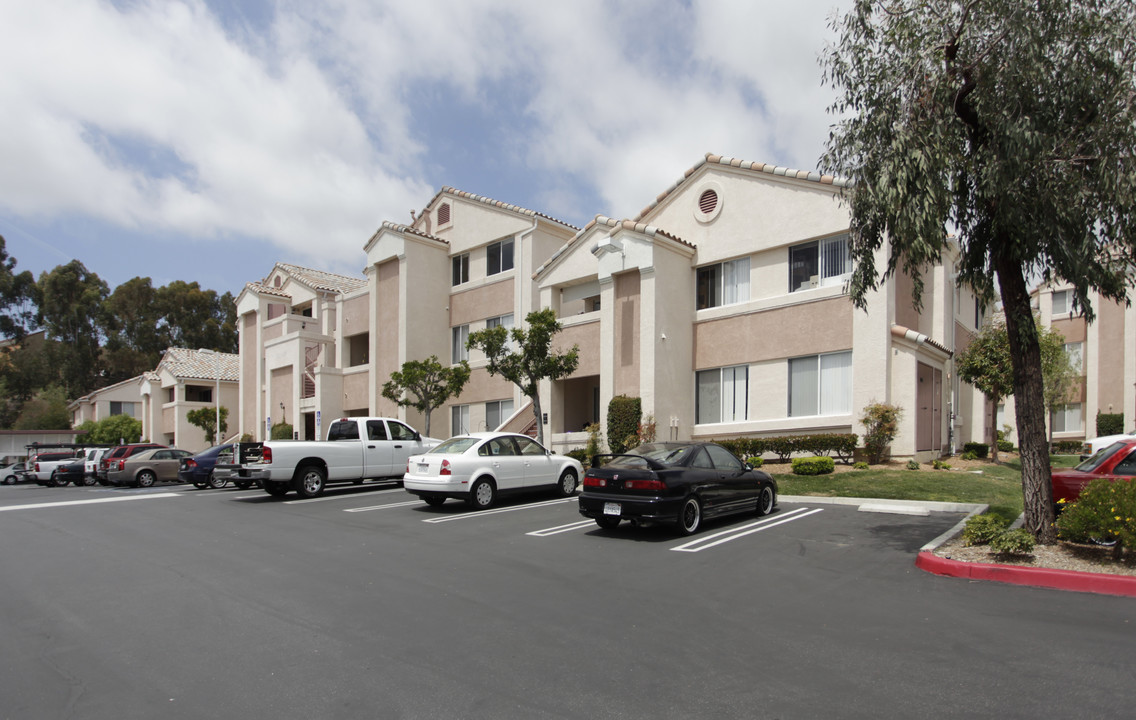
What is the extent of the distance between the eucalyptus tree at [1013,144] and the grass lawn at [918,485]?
512 centimetres

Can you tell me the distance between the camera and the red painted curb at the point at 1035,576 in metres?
7.46

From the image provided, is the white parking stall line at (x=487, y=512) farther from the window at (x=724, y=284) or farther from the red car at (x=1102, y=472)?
the window at (x=724, y=284)

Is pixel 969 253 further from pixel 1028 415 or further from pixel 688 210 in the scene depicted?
→ pixel 688 210

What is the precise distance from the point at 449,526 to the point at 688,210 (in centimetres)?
1448

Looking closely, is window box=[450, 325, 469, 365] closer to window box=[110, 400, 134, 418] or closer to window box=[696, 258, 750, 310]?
window box=[696, 258, 750, 310]

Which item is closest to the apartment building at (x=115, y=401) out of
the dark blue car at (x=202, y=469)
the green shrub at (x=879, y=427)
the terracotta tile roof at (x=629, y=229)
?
the dark blue car at (x=202, y=469)

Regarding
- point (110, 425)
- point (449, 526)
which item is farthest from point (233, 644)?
point (110, 425)

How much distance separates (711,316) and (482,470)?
10.8 meters

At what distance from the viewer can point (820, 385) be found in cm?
2038

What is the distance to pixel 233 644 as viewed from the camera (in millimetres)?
6074

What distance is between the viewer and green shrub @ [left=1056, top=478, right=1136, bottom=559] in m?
7.88

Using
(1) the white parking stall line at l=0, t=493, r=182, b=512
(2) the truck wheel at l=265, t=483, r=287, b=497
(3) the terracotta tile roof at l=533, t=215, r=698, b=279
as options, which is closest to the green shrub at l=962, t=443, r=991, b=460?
(3) the terracotta tile roof at l=533, t=215, r=698, b=279

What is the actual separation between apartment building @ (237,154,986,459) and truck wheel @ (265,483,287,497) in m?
9.15

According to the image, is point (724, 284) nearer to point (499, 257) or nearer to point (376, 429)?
point (499, 257)
